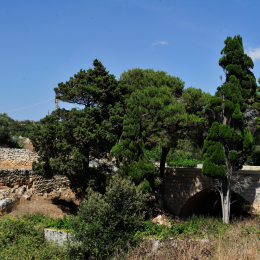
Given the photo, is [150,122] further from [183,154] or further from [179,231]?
[179,231]

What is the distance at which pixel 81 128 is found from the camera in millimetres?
13594

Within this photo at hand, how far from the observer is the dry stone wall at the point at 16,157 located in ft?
58.7

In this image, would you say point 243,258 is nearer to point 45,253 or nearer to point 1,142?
point 45,253

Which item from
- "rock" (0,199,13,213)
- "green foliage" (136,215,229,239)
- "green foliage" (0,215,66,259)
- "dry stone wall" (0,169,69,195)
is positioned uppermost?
"dry stone wall" (0,169,69,195)

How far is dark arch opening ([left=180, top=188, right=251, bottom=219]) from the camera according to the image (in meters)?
16.3

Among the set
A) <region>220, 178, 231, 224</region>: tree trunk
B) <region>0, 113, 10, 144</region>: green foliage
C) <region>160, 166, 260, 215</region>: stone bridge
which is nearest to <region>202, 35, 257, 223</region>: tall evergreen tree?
<region>220, 178, 231, 224</region>: tree trunk

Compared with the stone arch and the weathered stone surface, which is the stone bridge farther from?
the weathered stone surface

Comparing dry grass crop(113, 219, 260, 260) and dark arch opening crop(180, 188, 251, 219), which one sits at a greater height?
dry grass crop(113, 219, 260, 260)

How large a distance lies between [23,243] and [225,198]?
939 cm

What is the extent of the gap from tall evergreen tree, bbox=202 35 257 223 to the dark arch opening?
3470 mm

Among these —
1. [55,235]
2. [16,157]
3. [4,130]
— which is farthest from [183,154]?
[4,130]

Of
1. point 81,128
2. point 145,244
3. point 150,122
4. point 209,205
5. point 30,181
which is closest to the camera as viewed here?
Answer: point 145,244

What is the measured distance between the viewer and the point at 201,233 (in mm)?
8867

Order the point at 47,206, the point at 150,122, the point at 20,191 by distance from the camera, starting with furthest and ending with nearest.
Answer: the point at 150,122 < the point at 47,206 < the point at 20,191
